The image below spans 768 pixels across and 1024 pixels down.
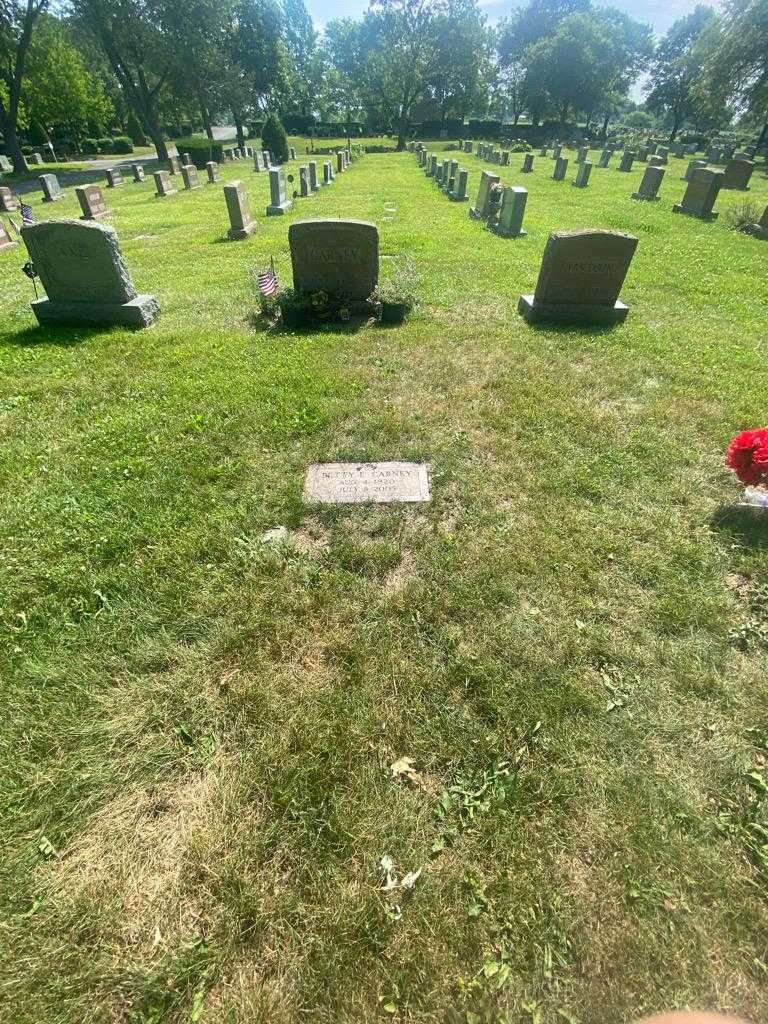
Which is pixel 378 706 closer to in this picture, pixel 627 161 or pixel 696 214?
pixel 696 214

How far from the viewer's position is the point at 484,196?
14.6 m

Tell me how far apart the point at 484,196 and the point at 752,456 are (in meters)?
14.7

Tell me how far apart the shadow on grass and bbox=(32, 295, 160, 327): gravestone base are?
320 inches

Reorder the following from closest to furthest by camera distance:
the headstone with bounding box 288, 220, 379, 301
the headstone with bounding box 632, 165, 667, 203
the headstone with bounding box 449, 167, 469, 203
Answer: the headstone with bounding box 288, 220, 379, 301
the headstone with bounding box 632, 165, 667, 203
the headstone with bounding box 449, 167, 469, 203

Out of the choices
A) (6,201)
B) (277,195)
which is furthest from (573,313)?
(6,201)

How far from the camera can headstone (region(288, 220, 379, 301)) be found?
703 centimetres

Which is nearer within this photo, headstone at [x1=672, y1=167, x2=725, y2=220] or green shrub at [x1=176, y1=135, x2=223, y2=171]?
headstone at [x1=672, y1=167, x2=725, y2=220]

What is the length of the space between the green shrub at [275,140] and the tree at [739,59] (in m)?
35.8

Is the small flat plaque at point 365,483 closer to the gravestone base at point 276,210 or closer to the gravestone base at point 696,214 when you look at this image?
the gravestone base at point 276,210

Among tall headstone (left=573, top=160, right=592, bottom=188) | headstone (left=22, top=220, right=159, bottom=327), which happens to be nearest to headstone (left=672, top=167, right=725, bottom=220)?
tall headstone (left=573, top=160, right=592, bottom=188)

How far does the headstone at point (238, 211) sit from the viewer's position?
12.3m

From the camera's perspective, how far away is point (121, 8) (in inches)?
1070

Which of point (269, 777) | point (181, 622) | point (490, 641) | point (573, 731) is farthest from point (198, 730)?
point (573, 731)

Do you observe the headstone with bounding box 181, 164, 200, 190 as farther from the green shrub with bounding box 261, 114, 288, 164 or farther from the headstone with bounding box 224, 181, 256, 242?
the headstone with bounding box 224, 181, 256, 242
